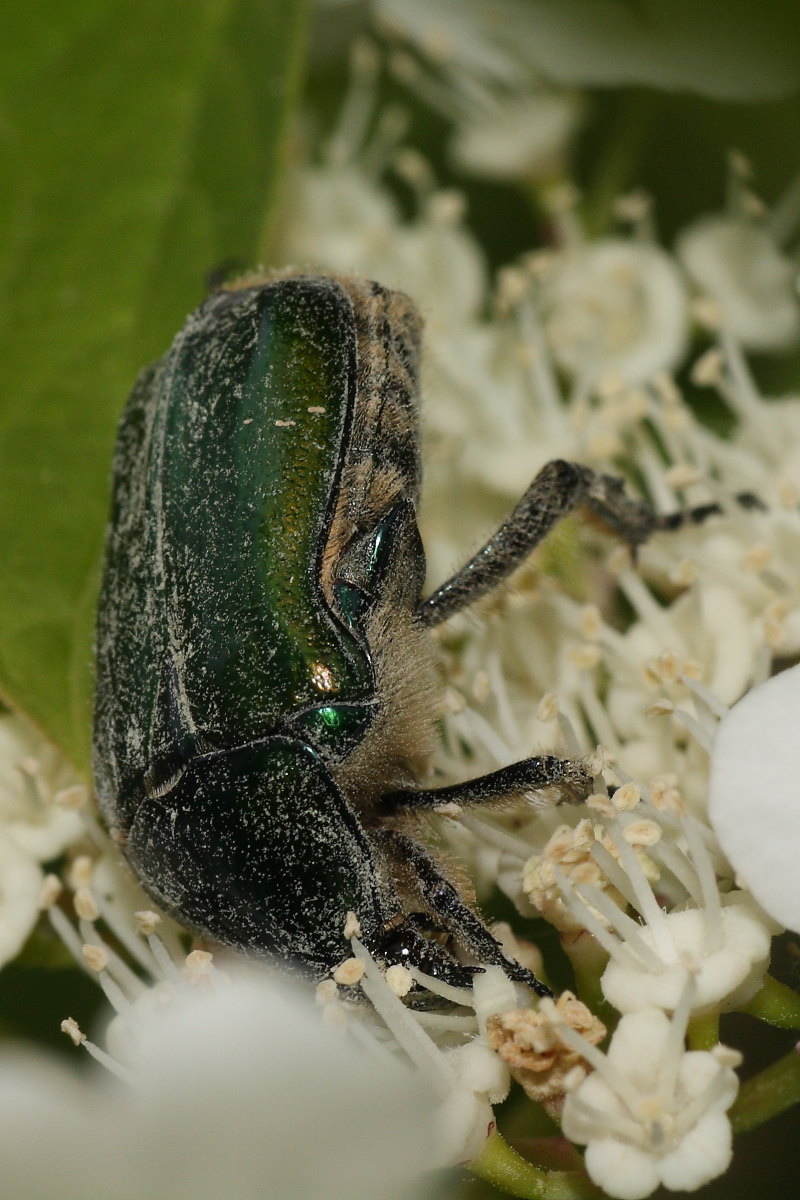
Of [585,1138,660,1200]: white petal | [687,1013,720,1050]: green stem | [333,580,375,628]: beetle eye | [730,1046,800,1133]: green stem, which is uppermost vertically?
[333,580,375,628]: beetle eye

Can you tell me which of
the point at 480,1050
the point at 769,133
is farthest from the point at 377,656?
the point at 769,133

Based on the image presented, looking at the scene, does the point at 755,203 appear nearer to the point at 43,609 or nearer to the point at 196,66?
the point at 196,66

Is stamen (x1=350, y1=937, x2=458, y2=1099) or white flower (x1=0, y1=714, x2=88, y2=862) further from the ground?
white flower (x1=0, y1=714, x2=88, y2=862)

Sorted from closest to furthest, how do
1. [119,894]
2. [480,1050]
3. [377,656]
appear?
[480,1050], [377,656], [119,894]

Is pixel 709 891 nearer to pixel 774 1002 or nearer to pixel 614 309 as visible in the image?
pixel 774 1002

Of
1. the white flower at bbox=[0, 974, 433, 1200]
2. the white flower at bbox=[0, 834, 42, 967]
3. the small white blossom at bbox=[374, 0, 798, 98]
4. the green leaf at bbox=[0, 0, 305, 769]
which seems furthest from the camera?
the small white blossom at bbox=[374, 0, 798, 98]

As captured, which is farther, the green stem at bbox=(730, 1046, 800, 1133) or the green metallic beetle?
the green metallic beetle

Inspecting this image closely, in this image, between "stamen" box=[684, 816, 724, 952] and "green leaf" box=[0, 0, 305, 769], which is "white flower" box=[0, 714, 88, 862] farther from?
"stamen" box=[684, 816, 724, 952]

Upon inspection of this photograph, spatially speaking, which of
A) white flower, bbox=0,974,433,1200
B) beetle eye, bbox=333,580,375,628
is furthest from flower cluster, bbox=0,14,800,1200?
beetle eye, bbox=333,580,375,628
